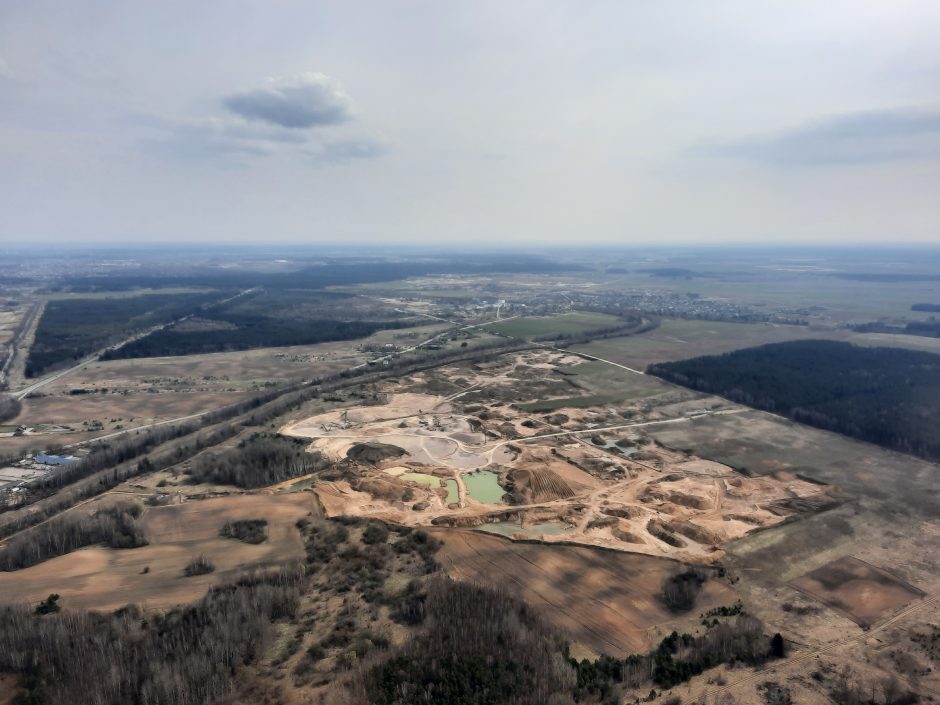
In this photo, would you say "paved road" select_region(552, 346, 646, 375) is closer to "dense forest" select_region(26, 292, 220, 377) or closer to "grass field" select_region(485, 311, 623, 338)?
"grass field" select_region(485, 311, 623, 338)

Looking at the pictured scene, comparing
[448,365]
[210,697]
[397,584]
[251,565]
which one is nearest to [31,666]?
[210,697]

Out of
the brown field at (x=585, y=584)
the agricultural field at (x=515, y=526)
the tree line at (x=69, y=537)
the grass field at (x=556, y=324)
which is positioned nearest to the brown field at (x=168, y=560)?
the agricultural field at (x=515, y=526)

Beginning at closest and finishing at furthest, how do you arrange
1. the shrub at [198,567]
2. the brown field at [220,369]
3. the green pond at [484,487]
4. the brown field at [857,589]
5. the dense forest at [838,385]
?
the brown field at [857,589] < the shrub at [198,567] < the green pond at [484,487] < the dense forest at [838,385] < the brown field at [220,369]

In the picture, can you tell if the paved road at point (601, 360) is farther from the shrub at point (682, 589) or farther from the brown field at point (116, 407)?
the shrub at point (682, 589)

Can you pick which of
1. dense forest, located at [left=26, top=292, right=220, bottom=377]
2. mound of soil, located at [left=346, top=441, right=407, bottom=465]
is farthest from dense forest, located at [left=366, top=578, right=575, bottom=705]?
dense forest, located at [left=26, top=292, right=220, bottom=377]

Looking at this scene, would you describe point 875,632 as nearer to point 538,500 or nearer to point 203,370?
point 538,500

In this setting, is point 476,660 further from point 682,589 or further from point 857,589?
point 857,589
